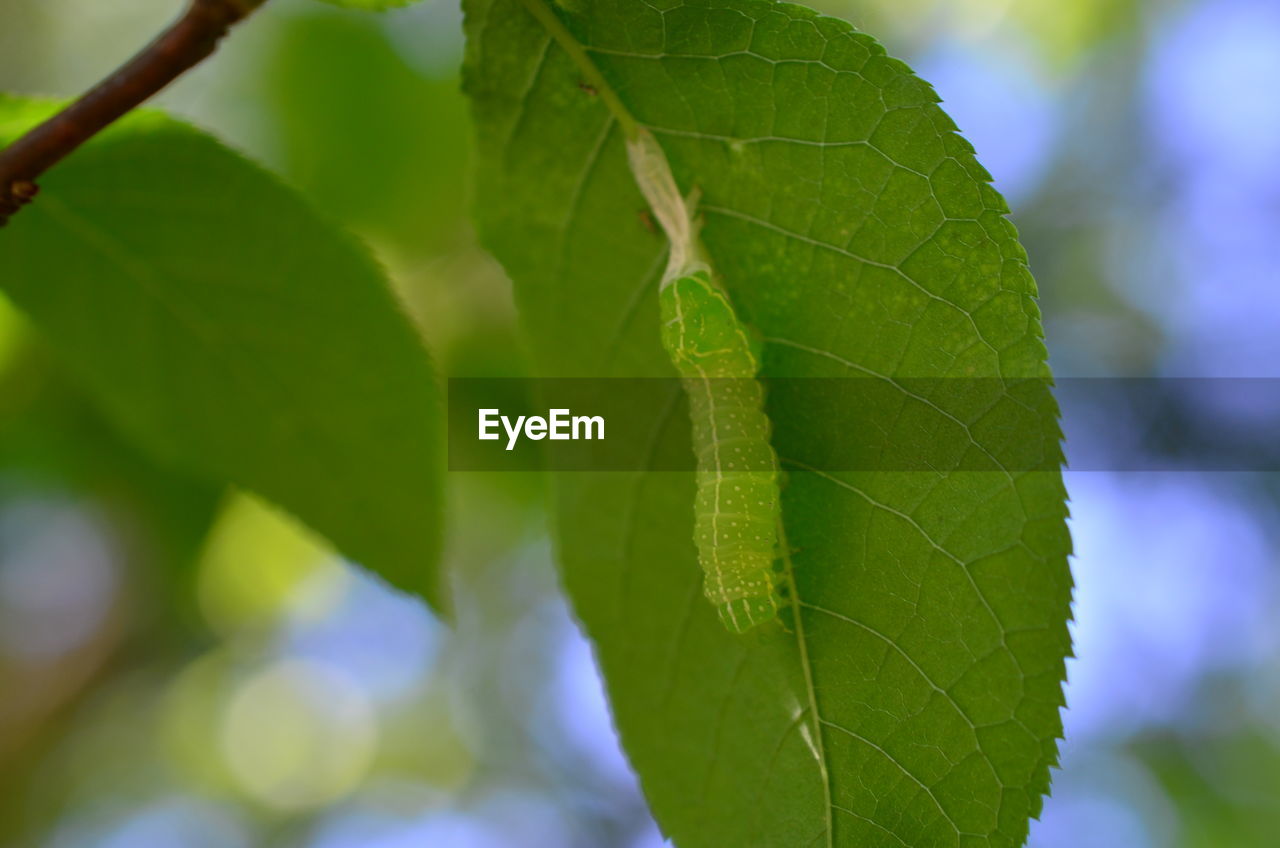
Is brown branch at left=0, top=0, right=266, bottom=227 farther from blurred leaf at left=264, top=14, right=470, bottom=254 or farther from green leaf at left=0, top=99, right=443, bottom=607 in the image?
blurred leaf at left=264, top=14, right=470, bottom=254

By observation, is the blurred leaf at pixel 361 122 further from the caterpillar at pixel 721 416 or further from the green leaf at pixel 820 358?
the caterpillar at pixel 721 416

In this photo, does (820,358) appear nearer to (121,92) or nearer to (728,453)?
(728,453)

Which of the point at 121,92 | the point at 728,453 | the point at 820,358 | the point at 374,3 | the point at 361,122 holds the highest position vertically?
the point at 361,122

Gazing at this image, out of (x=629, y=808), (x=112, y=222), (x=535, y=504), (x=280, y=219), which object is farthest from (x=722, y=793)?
(x=629, y=808)

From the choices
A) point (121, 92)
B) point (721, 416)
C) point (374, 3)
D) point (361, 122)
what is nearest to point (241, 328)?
point (121, 92)

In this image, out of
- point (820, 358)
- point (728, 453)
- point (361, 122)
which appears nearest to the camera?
point (820, 358)

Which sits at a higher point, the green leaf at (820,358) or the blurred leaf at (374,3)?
the blurred leaf at (374,3)

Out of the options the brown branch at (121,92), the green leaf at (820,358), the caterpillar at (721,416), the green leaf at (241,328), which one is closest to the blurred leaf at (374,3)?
the brown branch at (121,92)

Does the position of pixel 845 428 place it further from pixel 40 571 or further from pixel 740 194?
pixel 40 571

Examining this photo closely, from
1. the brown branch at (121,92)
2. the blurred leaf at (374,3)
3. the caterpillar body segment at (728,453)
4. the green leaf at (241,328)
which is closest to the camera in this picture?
the brown branch at (121,92)
